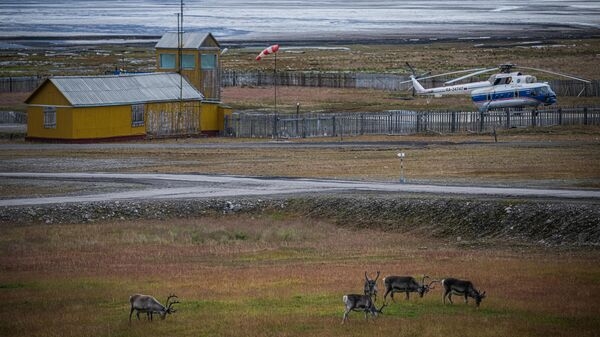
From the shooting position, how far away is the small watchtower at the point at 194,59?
81688 millimetres

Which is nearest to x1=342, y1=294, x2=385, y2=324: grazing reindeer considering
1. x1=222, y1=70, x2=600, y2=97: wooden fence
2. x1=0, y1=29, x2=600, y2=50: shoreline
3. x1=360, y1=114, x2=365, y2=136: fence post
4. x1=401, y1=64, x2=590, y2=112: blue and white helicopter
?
x1=360, y1=114, x2=365, y2=136: fence post

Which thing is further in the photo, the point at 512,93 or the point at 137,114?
the point at 512,93

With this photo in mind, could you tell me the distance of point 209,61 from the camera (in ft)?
271

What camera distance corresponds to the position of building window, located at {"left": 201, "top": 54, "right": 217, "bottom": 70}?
82.2 meters

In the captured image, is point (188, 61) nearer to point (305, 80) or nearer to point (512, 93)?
point (512, 93)

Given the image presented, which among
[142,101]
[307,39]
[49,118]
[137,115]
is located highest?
[307,39]

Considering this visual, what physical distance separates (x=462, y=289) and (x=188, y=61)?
5799cm

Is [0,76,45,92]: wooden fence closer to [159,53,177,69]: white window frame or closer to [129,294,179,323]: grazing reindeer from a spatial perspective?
[159,53,177,69]: white window frame

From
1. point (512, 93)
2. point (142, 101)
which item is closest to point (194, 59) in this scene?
point (142, 101)

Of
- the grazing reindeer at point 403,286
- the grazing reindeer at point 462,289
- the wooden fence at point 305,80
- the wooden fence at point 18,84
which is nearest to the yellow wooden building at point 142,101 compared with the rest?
the wooden fence at point 18,84

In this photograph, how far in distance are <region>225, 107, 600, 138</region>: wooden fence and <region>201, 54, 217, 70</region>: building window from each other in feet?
15.1

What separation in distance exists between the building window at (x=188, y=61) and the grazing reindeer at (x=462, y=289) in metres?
57.2

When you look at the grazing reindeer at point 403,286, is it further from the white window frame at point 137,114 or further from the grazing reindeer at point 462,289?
the white window frame at point 137,114

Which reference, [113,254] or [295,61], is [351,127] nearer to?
[113,254]
